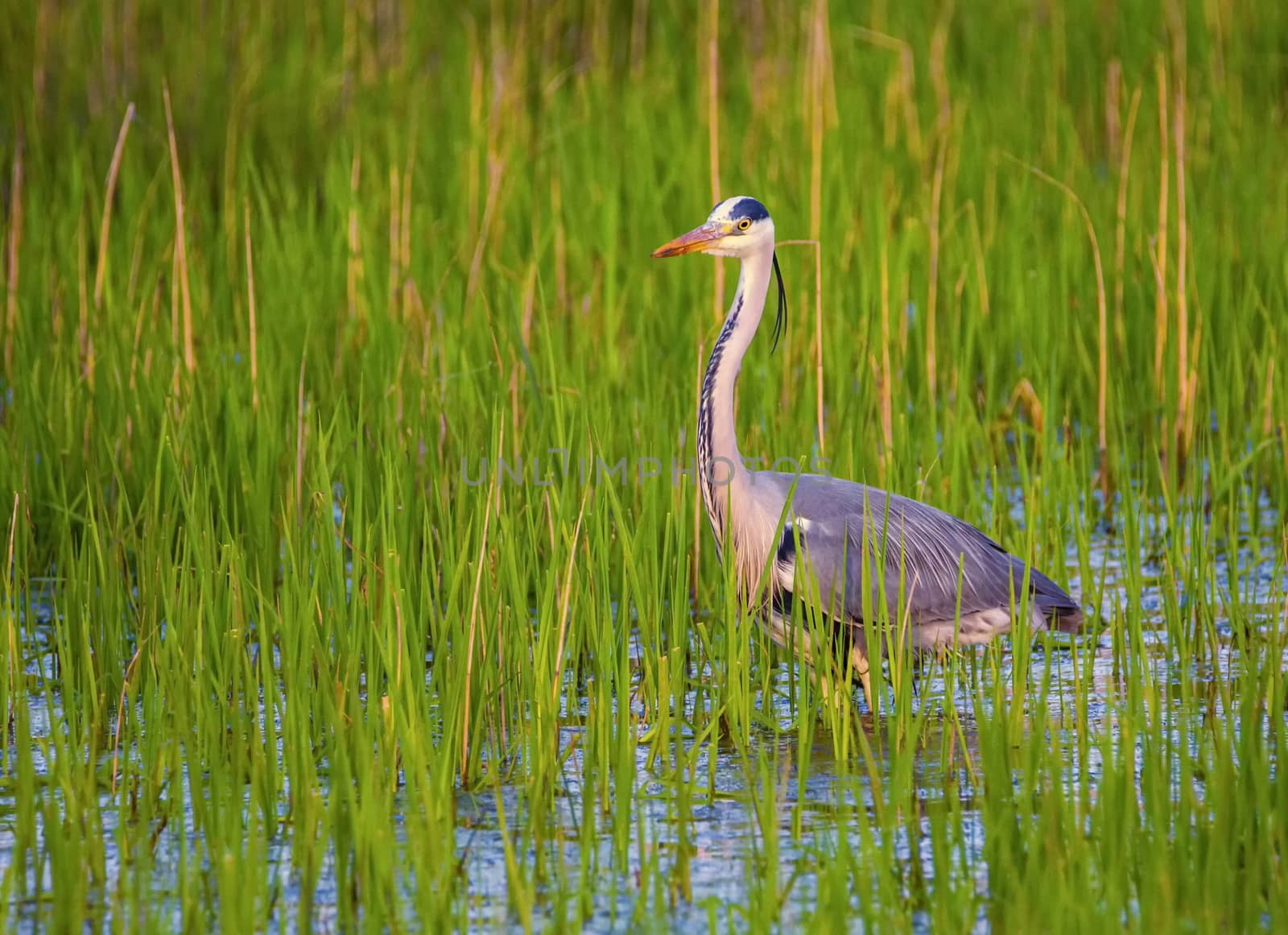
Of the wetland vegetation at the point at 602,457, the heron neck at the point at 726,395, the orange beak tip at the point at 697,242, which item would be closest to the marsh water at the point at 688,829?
the wetland vegetation at the point at 602,457

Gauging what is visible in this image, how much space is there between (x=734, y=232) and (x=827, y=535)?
0.81 meters

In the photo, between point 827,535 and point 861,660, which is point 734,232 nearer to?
point 827,535

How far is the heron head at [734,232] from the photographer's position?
4.54 metres

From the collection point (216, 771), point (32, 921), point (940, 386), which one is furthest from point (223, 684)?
point (940, 386)

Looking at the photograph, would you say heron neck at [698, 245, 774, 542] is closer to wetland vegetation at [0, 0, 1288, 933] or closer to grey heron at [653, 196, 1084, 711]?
grey heron at [653, 196, 1084, 711]

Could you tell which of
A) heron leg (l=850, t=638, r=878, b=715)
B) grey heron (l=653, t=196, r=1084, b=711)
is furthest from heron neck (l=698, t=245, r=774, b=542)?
heron leg (l=850, t=638, r=878, b=715)

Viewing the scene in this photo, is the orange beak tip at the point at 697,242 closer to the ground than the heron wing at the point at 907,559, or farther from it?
farther from it

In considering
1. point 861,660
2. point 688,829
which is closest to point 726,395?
point 861,660

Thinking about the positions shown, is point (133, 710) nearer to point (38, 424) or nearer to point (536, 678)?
point (536, 678)

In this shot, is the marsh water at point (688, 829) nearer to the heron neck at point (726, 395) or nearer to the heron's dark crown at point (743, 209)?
the heron neck at point (726, 395)

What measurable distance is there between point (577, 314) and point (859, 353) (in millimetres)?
978

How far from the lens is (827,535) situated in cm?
443

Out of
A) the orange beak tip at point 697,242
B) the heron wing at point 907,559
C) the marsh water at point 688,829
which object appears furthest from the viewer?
the orange beak tip at point 697,242

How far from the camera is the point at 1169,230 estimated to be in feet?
22.2
